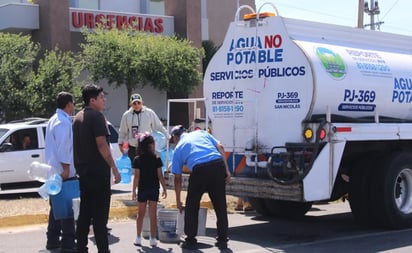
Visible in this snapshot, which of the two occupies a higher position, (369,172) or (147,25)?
(147,25)

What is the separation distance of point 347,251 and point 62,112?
3.88 meters

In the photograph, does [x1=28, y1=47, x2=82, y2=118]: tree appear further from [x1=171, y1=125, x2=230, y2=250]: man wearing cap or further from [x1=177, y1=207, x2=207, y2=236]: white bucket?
[x1=171, y1=125, x2=230, y2=250]: man wearing cap

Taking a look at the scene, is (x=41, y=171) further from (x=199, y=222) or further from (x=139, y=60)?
(x=139, y=60)

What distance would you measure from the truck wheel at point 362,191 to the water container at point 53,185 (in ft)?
14.3

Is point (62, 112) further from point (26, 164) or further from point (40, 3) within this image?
point (40, 3)

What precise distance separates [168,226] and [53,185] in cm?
183

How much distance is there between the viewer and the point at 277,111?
9.34 meters

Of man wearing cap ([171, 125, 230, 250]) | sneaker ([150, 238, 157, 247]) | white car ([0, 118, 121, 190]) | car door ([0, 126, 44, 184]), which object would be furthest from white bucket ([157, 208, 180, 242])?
car door ([0, 126, 44, 184])

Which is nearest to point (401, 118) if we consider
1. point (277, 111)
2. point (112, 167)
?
point (277, 111)

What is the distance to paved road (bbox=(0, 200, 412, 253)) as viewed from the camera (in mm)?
8328

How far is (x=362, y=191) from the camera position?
951 cm

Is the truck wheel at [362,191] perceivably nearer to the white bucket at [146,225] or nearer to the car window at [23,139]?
the white bucket at [146,225]

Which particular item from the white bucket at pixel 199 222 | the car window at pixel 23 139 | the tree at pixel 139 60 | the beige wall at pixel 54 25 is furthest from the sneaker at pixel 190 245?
the beige wall at pixel 54 25

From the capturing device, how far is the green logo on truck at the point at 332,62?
9125 millimetres
